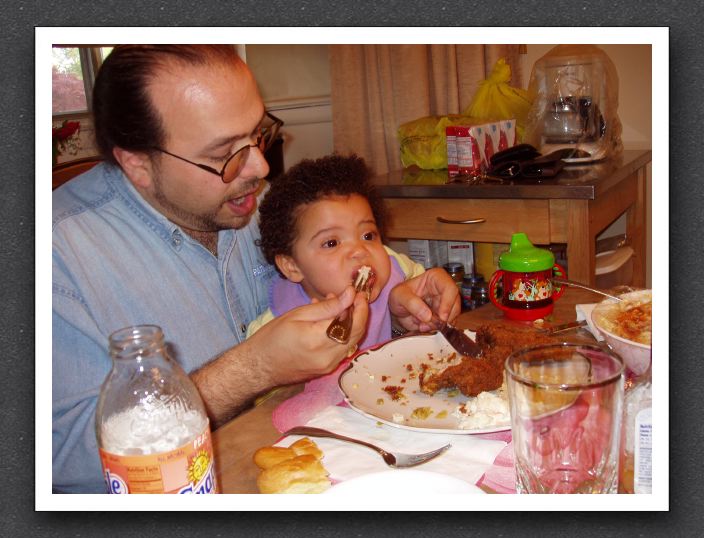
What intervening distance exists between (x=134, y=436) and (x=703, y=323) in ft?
1.41

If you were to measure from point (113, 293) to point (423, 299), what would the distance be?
0.49 meters

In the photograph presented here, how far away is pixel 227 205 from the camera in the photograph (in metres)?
0.99

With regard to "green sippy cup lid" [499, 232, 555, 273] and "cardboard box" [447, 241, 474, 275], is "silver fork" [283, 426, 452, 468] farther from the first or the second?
"cardboard box" [447, 241, 474, 275]

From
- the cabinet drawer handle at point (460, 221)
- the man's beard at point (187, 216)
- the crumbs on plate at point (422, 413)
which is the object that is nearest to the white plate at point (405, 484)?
the crumbs on plate at point (422, 413)

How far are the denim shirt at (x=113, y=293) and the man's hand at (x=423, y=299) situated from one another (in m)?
0.23

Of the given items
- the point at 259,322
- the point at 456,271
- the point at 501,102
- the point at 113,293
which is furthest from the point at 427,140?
the point at 113,293

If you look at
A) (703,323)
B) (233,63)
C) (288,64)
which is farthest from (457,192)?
(703,323)

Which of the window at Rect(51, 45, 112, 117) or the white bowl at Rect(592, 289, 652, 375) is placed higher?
the window at Rect(51, 45, 112, 117)

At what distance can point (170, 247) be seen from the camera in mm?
946

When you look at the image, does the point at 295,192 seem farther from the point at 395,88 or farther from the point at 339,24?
the point at 339,24

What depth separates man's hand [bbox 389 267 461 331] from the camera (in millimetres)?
1066

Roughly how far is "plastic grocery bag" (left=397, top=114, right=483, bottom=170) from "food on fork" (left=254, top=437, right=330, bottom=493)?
4.07ft

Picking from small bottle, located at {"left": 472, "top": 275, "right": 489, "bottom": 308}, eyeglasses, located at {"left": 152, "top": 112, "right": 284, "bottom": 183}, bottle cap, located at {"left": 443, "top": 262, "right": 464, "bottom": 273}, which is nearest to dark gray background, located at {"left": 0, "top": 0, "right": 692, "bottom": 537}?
eyeglasses, located at {"left": 152, "top": 112, "right": 284, "bottom": 183}

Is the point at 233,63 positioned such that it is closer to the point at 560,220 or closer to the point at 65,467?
the point at 65,467
